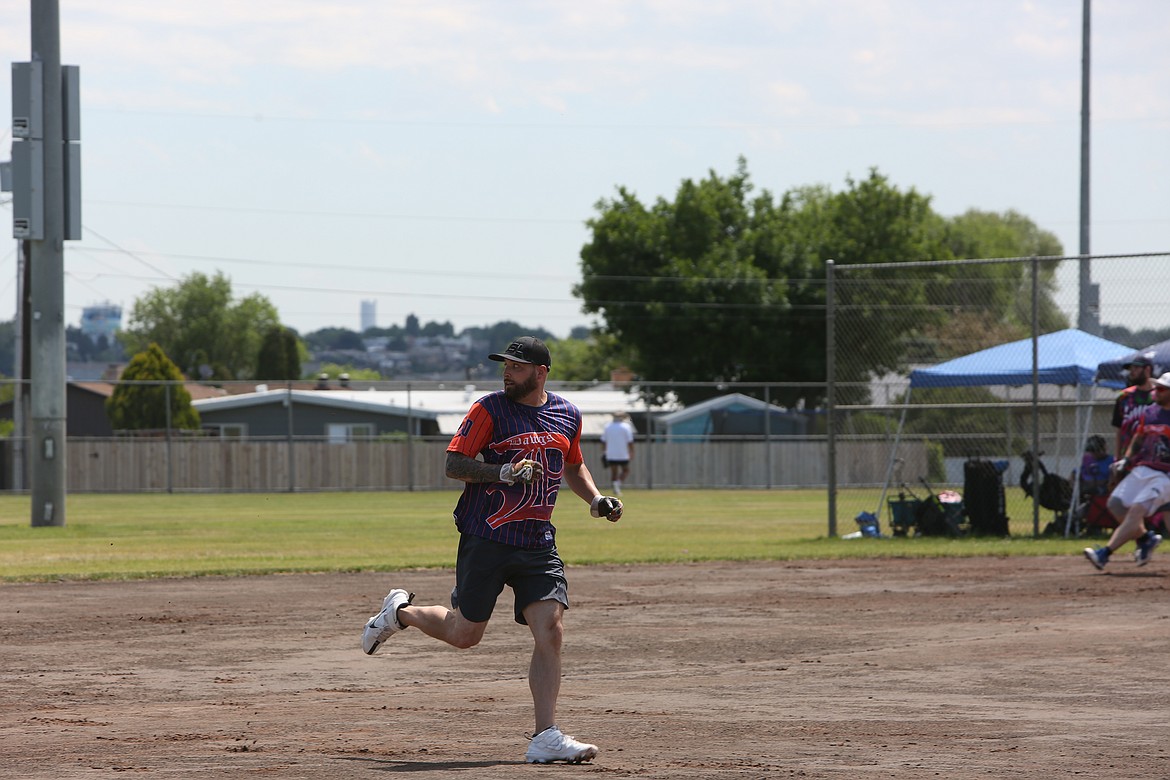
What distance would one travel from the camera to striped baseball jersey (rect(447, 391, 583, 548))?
7133 mm

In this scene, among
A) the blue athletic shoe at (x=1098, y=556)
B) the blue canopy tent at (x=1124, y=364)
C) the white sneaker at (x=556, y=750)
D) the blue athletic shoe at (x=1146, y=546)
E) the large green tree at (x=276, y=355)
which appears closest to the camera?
the white sneaker at (x=556, y=750)

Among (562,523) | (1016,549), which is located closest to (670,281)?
(562,523)

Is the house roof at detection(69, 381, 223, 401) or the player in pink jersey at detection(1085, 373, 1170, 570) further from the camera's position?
the house roof at detection(69, 381, 223, 401)

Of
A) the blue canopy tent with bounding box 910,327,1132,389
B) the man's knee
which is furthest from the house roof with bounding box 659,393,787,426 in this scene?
the man's knee

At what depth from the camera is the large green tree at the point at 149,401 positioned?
4997 centimetres

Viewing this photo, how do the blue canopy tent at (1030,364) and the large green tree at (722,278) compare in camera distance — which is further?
the large green tree at (722,278)

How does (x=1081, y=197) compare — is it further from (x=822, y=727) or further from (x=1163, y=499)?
(x=822, y=727)

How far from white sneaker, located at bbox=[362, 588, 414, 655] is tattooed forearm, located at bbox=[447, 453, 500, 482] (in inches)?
37.6

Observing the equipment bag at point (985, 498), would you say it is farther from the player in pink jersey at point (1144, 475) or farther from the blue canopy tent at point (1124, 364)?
the player in pink jersey at point (1144, 475)

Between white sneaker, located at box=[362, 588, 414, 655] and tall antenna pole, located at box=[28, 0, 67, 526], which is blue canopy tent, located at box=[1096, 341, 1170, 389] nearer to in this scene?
white sneaker, located at box=[362, 588, 414, 655]

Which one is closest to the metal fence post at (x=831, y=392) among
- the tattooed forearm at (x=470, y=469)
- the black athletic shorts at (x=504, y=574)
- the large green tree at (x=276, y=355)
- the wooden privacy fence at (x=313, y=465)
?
the black athletic shorts at (x=504, y=574)

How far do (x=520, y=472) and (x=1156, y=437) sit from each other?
33.3 feet

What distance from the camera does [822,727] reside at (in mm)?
7516

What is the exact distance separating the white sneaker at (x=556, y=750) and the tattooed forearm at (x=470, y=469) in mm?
1120
